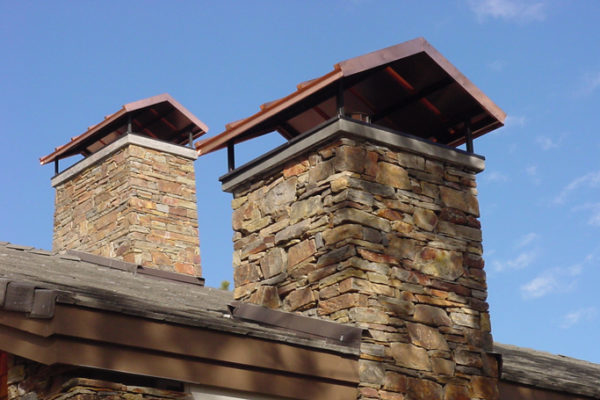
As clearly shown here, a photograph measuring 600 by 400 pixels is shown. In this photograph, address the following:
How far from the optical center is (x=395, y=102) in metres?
9.55

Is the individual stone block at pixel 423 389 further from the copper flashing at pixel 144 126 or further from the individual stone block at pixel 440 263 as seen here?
the copper flashing at pixel 144 126

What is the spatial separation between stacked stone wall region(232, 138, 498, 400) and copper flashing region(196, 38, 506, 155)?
601 millimetres

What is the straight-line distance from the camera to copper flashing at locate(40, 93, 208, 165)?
49.1 ft

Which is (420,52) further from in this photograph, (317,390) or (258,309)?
(317,390)

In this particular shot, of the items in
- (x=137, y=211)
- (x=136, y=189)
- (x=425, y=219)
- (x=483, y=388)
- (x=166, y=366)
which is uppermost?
(x=136, y=189)

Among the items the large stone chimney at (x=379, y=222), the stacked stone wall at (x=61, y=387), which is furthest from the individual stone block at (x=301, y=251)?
the stacked stone wall at (x=61, y=387)

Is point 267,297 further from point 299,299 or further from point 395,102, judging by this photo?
point 395,102

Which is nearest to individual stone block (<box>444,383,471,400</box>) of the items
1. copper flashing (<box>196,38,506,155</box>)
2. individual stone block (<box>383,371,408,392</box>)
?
individual stone block (<box>383,371,408,392</box>)

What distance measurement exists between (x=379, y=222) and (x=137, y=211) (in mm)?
6625

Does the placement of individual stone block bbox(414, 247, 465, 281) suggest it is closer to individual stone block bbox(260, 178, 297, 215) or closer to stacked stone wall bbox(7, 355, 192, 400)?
individual stone block bbox(260, 178, 297, 215)

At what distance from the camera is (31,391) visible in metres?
6.46

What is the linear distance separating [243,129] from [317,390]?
9.74ft

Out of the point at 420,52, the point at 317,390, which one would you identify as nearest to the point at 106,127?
the point at 420,52

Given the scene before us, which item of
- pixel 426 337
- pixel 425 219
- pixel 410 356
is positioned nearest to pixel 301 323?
pixel 410 356
